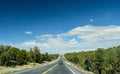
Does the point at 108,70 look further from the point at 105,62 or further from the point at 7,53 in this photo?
the point at 7,53

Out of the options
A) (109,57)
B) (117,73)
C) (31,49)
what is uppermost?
(31,49)

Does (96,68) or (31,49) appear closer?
(96,68)

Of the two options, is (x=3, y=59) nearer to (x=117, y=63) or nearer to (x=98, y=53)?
(x=98, y=53)

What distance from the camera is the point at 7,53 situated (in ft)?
202

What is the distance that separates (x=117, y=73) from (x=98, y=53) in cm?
958

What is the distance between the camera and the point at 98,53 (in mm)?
43281

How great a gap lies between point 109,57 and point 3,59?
1313 inches

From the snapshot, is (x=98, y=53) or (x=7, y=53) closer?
(x=98, y=53)

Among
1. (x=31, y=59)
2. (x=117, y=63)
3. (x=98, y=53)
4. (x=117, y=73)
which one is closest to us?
(x=117, y=73)

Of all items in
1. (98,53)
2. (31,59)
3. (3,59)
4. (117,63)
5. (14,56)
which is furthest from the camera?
(31,59)

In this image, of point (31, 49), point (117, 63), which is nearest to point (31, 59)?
point (31, 49)

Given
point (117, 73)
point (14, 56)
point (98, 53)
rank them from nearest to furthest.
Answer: point (117, 73) < point (98, 53) < point (14, 56)

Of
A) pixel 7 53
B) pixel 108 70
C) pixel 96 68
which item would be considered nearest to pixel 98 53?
pixel 96 68

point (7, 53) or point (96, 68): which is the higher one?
point (7, 53)
